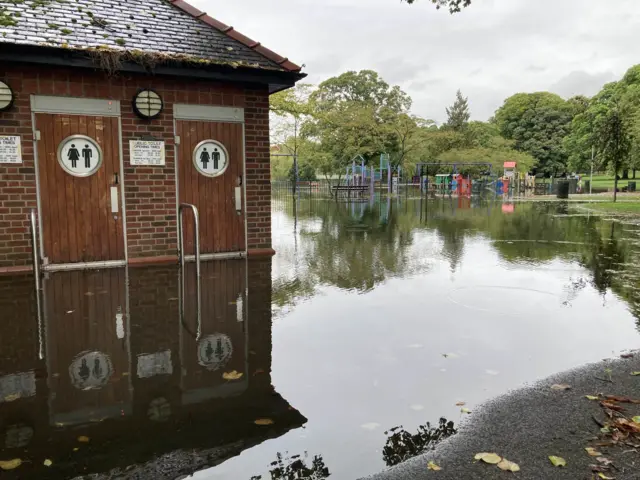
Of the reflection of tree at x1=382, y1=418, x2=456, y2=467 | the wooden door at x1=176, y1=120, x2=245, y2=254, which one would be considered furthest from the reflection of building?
the wooden door at x1=176, y1=120, x2=245, y2=254

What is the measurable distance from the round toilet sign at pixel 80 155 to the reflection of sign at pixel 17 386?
14.3 ft

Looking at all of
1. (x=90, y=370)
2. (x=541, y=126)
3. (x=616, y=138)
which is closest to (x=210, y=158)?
(x=90, y=370)

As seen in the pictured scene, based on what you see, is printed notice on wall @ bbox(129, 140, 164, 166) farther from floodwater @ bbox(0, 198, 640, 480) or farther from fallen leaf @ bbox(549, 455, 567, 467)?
fallen leaf @ bbox(549, 455, 567, 467)

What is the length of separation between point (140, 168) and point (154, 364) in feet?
14.9

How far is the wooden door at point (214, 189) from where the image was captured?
26.3 ft

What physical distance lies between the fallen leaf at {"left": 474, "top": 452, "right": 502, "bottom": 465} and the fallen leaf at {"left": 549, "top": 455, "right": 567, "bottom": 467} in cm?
25

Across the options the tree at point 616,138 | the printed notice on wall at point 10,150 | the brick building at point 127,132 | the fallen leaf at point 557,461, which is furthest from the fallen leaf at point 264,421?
the tree at point 616,138

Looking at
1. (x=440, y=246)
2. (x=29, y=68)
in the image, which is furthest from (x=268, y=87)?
(x=440, y=246)

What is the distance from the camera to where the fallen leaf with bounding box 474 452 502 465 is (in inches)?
102

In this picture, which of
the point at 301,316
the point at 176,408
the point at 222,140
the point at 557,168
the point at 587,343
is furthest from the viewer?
the point at 557,168

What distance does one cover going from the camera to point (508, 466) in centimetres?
255

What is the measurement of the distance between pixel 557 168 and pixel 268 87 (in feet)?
192

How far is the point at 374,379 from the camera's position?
3.66 metres

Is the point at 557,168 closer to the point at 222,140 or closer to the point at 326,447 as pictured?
the point at 222,140
